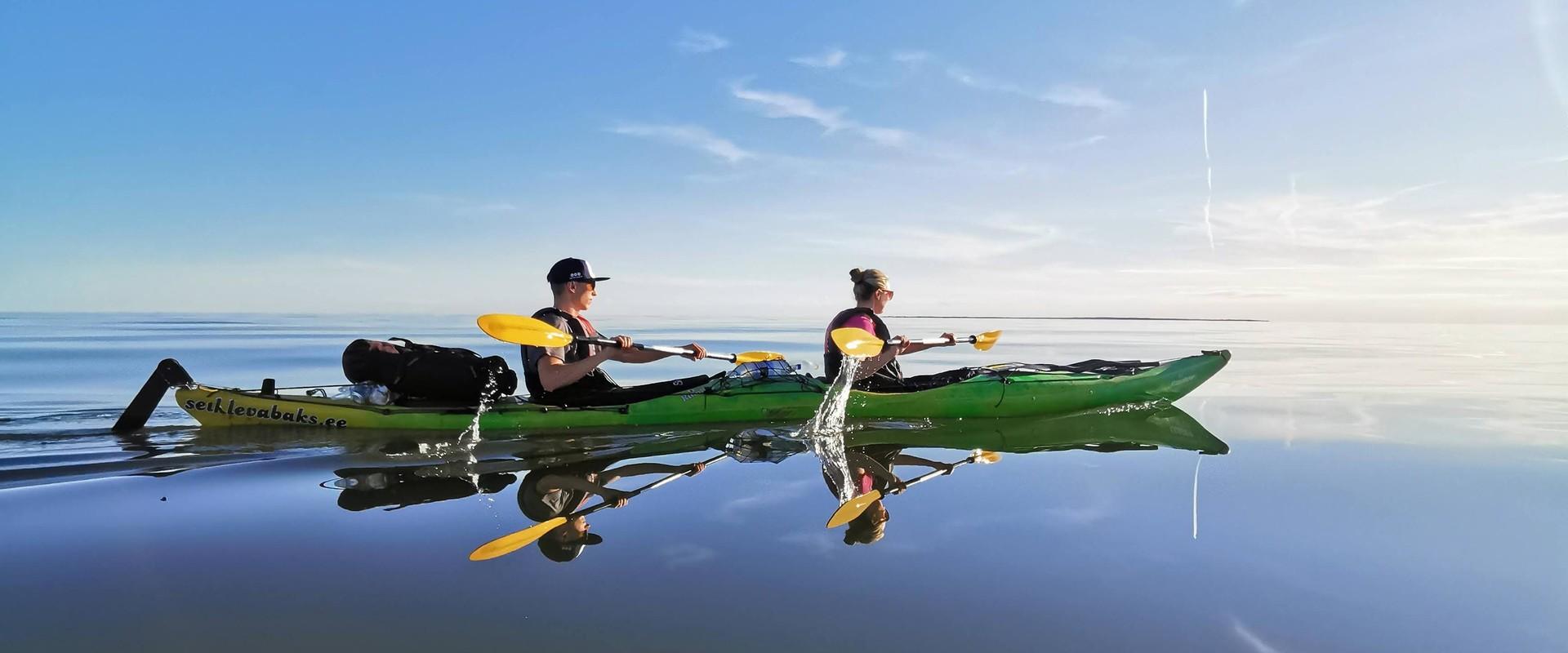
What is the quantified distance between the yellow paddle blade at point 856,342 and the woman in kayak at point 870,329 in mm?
233

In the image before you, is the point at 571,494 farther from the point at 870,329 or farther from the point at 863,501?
the point at 870,329

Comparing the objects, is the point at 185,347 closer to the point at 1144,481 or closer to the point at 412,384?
the point at 412,384

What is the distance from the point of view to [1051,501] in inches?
180

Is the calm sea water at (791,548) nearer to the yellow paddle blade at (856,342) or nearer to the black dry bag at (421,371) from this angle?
the black dry bag at (421,371)

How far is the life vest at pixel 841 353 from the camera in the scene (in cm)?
798

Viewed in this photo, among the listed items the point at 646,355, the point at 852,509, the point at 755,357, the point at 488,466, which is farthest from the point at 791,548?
the point at 755,357

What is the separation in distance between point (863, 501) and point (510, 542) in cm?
195

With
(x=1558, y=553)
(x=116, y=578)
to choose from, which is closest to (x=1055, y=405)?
(x=1558, y=553)

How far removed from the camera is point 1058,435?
286 inches

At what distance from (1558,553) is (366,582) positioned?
5.31 m

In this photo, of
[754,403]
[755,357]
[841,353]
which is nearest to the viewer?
[754,403]

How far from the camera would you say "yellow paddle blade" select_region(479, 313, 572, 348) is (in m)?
6.83

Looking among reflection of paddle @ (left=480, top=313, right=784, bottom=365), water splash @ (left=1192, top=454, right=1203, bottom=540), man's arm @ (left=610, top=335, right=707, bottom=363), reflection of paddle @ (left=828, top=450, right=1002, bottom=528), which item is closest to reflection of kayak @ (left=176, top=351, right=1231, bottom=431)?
man's arm @ (left=610, top=335, right=707, bottom=363)

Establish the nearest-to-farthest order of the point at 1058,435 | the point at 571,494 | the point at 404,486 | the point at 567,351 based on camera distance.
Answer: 1. the point at 571,494
2. the point at 404,486
3. the point at 1058,435
4. the point at 567,351
